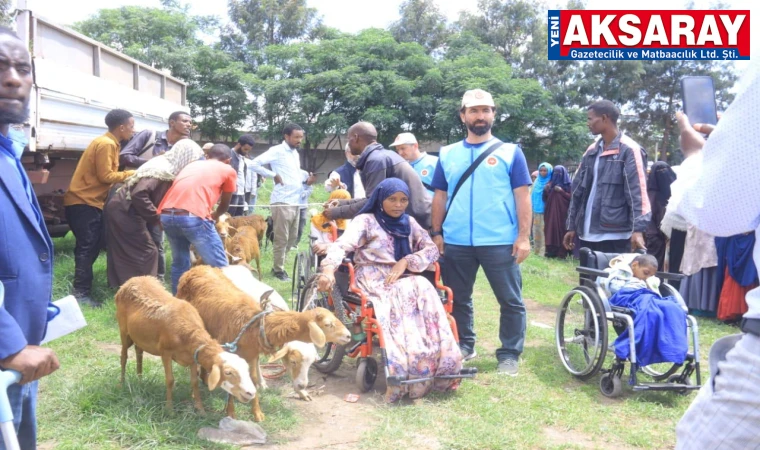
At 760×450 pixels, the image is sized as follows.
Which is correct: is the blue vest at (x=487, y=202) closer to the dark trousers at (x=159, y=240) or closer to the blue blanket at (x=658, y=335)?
the blue blanket at (x=658, y=335)

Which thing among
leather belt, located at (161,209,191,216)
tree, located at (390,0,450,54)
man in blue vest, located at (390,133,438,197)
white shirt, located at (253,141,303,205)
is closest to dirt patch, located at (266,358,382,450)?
leather belt, located at (161,209,191,216)

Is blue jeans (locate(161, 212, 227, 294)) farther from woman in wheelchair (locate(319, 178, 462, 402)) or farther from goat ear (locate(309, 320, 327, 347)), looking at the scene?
goat ear (locate(309, 320, 327, 347))

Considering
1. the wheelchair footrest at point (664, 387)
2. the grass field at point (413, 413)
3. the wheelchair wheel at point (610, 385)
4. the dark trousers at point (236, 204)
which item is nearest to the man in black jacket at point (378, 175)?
the grass field at point (413, 413)

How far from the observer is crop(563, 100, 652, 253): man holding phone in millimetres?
5820

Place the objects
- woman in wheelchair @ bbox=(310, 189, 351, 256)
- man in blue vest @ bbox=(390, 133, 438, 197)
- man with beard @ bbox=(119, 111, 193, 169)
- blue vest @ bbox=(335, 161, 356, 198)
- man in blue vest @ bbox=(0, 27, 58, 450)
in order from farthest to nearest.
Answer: man in blue vest @ bbox=(390, 133, 438, 197)
man with beard @ bbox=(119, 111, 193, 169)
blue vest @ bbox=(335, 161, 356, 198)
woman in wheelchair @ bbox=(310, 189, 351, 256)
man in blue vest @ bbox=(0, 27, 58, 450)

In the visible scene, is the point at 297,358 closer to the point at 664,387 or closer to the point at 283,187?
the point at 664,387

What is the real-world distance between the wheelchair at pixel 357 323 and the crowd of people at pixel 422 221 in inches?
3.7

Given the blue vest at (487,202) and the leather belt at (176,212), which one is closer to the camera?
the blue vest at (487,202)

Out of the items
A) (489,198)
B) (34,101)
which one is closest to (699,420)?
(489,198)

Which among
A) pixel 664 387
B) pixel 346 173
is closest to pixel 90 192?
pixel 346 173

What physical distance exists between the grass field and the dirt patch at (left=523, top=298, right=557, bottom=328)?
1820 millimetres

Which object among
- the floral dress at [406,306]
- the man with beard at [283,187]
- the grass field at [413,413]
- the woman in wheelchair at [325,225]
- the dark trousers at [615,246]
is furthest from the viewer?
the man with beard at [283,187]

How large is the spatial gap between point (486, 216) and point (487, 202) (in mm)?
116

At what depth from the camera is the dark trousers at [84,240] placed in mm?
6957
